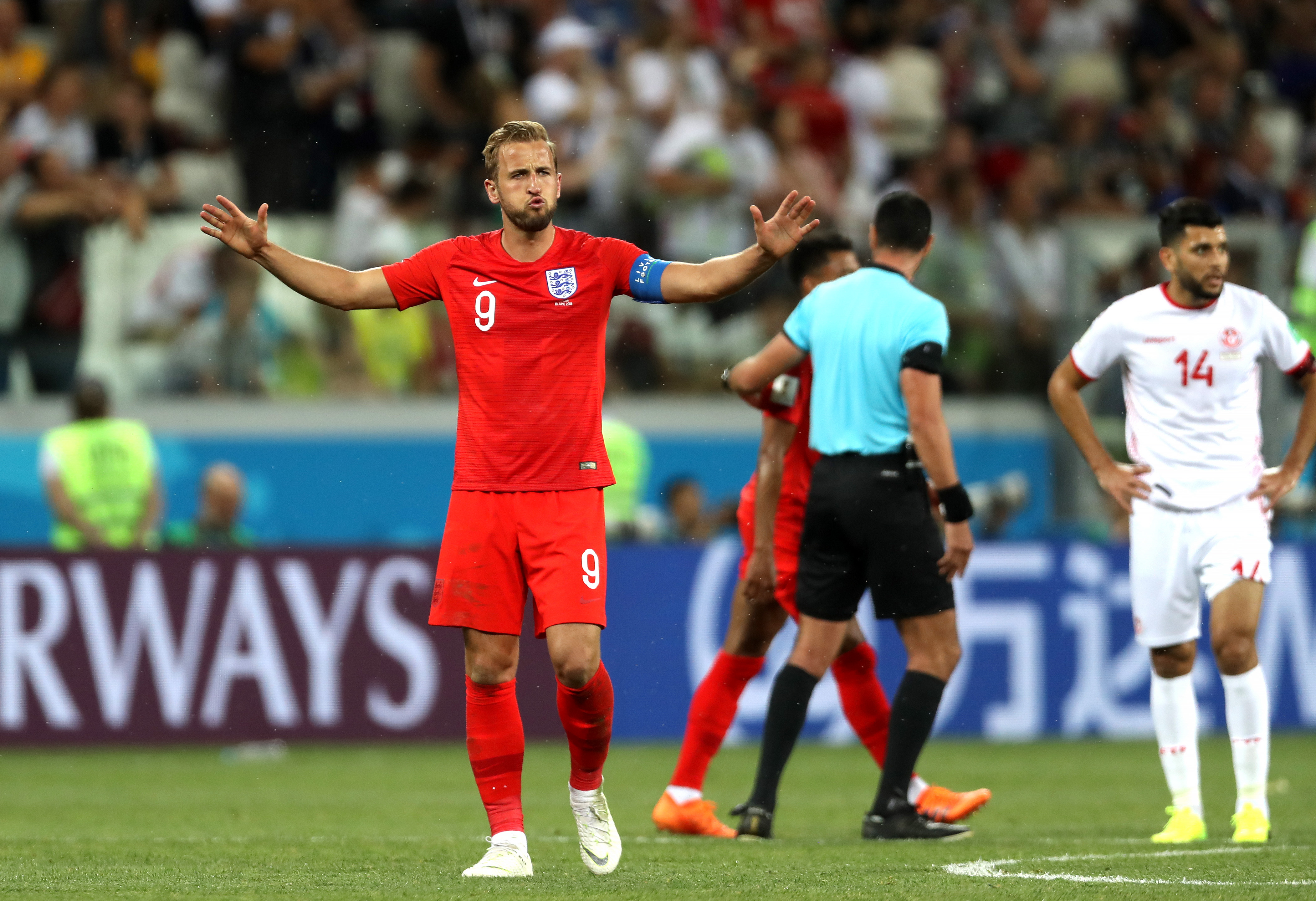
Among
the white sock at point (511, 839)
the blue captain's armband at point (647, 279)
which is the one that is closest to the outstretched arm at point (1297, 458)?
the blue captain's armband at point (647, 279)

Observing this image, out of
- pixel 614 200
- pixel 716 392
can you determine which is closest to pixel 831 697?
pixel 716 392

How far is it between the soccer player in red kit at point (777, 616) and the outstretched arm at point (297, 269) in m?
1.81

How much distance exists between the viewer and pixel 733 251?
14.4 meters

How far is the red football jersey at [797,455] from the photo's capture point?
7.54m

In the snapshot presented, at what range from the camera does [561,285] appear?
20.0 feet

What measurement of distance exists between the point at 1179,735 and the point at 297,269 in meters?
3.56

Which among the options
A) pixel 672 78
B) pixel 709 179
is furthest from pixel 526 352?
pixel 672 78

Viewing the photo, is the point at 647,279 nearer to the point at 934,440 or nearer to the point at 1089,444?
the point at 934,440

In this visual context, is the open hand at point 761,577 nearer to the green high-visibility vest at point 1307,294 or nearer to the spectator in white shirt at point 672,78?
the green high-visibility vest at point 1307,294

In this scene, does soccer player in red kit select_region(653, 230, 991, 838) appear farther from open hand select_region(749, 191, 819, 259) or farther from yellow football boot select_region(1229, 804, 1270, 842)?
open hand select_region(749, 191, 819, 259)

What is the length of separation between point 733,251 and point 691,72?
1.74 m

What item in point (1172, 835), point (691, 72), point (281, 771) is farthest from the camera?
point (691, 72)

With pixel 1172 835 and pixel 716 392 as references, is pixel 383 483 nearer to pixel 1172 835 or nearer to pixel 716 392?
pixel 716 392

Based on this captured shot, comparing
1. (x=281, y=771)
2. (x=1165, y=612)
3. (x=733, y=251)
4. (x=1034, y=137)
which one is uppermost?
(x=1034, y=137)
